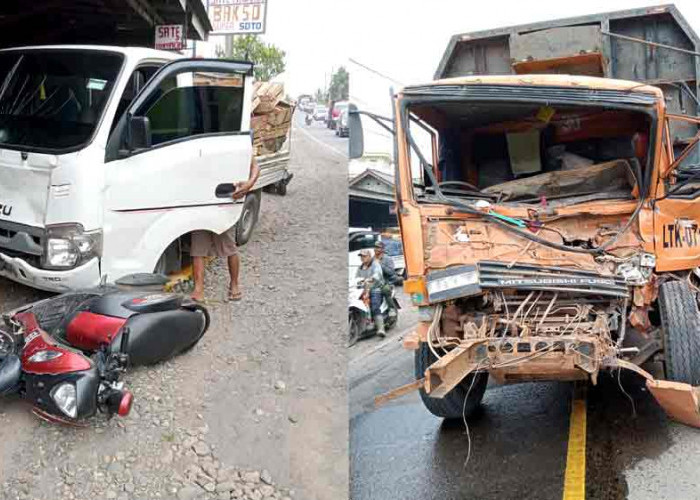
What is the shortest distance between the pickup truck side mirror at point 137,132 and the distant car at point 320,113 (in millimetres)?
6628

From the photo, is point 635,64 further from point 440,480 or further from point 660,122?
point 440,480

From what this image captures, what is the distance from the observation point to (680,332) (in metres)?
4.55

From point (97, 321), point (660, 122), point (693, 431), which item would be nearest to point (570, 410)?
point (693, 431)

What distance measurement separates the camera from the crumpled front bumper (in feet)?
16.1

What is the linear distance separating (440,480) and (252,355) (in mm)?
1669

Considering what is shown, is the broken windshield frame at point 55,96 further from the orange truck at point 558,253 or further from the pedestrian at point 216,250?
the orange truck at point 558,253

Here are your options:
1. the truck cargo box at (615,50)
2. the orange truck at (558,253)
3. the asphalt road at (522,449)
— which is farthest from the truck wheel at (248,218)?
the orange truck at (558,253)

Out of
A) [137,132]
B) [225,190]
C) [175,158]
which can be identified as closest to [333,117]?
[225,190]

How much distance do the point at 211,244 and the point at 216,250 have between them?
0.07 metres

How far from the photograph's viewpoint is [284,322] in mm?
5949

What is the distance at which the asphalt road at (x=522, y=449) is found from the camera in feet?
13.7

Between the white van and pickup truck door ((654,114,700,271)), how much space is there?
336 centimetres

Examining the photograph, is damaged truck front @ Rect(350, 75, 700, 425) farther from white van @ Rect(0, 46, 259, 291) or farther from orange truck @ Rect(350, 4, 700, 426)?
white van @ Rect(0, 46, 259, 291)

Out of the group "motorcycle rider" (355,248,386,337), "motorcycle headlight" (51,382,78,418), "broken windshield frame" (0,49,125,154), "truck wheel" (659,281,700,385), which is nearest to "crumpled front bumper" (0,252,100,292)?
"broken windshield frame" (0,49,125,154)
